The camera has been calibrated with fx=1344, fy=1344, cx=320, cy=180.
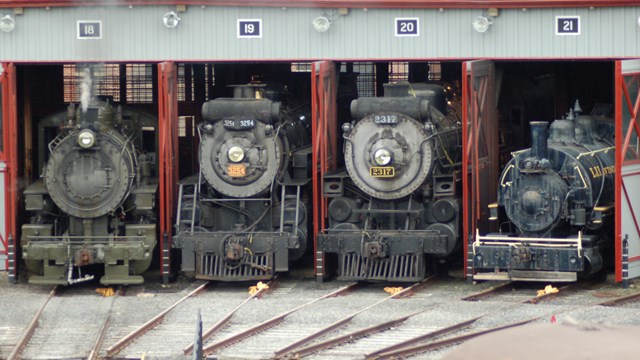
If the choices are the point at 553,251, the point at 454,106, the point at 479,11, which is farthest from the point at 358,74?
the point at 553,251

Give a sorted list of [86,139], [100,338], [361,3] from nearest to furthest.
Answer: [100,338] < [86,139] < [361,3]

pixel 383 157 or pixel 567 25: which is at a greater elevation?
pixel 567 25

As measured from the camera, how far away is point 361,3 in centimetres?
2369

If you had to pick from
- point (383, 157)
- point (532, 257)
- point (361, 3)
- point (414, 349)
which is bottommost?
point (414, 349)

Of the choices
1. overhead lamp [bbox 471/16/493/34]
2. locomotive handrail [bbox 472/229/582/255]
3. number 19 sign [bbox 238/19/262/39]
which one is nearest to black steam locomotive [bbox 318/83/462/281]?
locomotive handrail [bbox 472/229/582/255]

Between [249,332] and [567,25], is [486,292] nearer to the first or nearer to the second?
[567,25]

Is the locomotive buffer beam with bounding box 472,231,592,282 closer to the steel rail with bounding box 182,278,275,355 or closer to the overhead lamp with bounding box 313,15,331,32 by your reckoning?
the steel rail with bounding box 182,278,275,355

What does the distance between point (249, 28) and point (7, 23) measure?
4.32 m

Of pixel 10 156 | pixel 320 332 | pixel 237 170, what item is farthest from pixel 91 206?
pixel 320 332

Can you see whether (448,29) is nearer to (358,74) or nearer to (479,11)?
(479,11)

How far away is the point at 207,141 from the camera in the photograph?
23.6m

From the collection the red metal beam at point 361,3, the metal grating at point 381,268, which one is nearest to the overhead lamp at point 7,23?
the red metal beam at point 361,3

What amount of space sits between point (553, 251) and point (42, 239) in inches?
349

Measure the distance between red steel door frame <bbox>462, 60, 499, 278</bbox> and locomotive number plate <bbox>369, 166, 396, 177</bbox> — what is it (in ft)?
4.00
